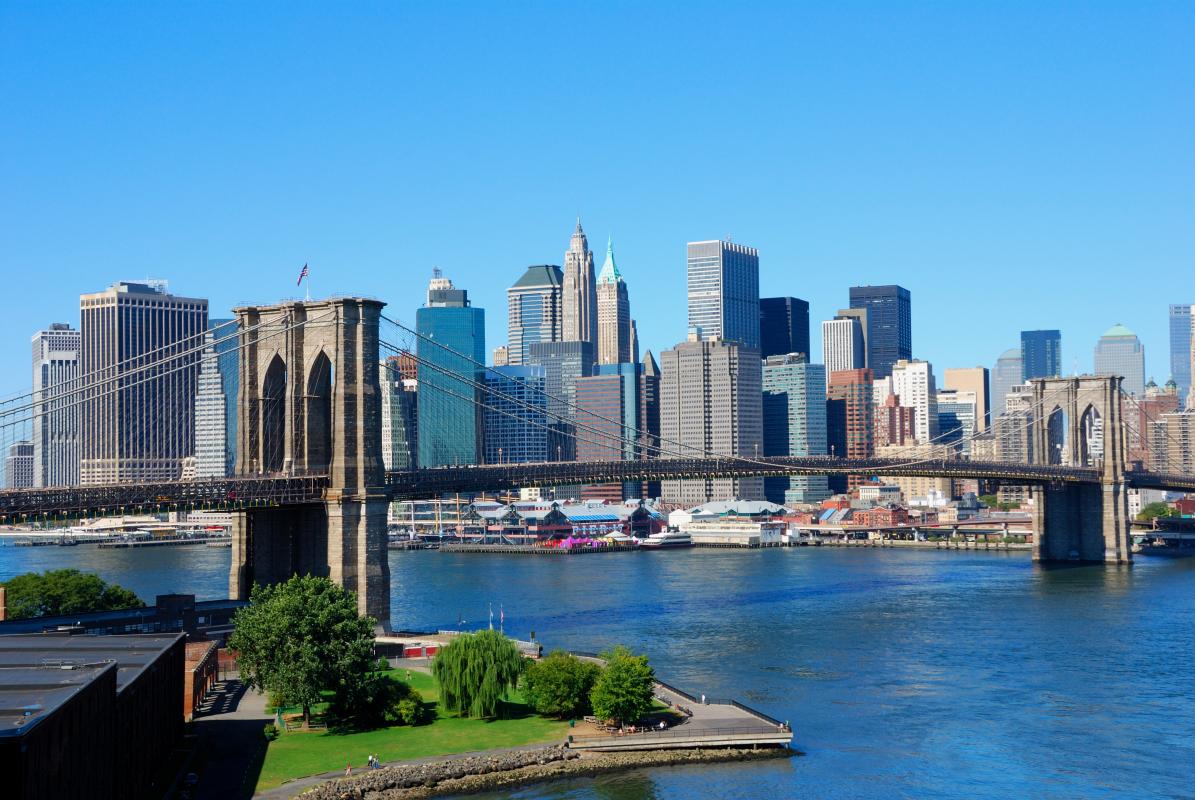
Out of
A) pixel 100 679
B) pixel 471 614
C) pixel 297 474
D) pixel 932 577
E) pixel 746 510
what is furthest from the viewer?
pixel 746 510

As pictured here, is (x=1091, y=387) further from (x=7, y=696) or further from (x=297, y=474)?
(x=7, y=696)

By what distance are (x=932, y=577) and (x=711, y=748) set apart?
57.8m

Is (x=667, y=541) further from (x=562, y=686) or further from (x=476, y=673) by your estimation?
(x=562, y=686)

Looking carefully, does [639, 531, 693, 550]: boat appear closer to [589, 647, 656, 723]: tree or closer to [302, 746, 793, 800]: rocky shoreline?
[589, 647, 656, 723]: tree

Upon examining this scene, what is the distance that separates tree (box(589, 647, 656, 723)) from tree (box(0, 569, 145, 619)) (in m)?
26.0

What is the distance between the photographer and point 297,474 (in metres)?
53.8

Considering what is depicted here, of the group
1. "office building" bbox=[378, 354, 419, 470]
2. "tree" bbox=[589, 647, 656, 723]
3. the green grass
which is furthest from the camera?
"office building" bbox=[378, 354, 419, 470]

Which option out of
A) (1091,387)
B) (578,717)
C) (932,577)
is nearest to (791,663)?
(578,717)

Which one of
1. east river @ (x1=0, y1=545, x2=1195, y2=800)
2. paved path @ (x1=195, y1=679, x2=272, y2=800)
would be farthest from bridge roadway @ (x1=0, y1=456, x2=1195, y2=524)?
paved path @ (x1=195, y1=679, x2=272, y2=800)

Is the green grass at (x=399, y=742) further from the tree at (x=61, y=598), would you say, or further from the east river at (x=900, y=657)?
the tree at (x=61, y=598)

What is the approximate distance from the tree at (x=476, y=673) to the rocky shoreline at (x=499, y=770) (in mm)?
4066

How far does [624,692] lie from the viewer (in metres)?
37.8

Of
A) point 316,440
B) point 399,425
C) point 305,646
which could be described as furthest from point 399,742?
point 399,425

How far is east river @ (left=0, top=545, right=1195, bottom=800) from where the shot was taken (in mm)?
35094
